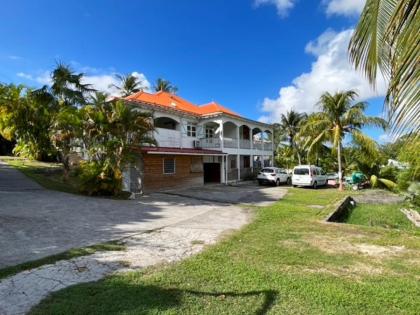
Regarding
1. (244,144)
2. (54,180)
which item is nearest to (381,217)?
(244,144)

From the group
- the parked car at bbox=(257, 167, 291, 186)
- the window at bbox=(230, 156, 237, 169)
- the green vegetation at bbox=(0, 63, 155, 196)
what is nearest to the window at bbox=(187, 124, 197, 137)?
the window at bbox=(230, 156, 237, 169)

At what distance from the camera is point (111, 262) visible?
6.14 metres

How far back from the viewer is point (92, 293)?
4.62m

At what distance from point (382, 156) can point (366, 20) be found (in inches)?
975

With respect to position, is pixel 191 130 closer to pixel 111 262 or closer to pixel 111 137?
pixel 111 137

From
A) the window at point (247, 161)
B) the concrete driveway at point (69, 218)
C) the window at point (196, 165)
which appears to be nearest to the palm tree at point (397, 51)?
the concrete driveway at point (69, 218)

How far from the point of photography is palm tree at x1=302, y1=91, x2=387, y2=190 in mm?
24125

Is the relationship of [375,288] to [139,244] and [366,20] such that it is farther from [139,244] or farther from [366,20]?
[139,244]

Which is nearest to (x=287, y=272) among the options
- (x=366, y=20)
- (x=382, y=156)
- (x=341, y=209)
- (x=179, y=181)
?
(x=366, y=20)

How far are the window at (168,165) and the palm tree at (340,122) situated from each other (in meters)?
12.1

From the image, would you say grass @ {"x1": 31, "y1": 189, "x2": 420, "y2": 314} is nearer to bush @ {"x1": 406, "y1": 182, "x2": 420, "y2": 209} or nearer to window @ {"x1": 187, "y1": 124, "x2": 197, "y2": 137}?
bush @ {"x1": 406, "y1": 182, "x2": 420, "y2": 209}

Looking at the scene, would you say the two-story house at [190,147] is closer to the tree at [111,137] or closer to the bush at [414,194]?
the tree at [111,137]

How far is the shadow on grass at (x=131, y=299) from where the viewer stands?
13.5 feet

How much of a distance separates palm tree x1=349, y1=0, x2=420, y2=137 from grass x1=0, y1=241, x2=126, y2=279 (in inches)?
240
